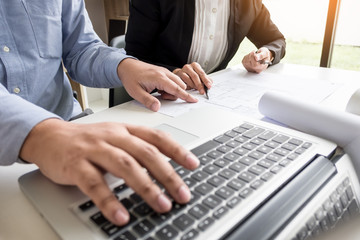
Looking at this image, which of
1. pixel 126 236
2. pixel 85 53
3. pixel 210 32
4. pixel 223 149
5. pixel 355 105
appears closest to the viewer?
pixel 126 236

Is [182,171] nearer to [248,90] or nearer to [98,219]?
[98,219]

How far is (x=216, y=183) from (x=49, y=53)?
1.84 feet

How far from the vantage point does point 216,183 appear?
0.28 metres

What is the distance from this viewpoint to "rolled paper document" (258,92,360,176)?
378mm

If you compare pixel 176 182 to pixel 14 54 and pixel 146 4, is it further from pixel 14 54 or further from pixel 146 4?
pixel 146 4

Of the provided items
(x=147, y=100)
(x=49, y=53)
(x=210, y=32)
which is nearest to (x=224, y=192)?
(x=147, y=100)

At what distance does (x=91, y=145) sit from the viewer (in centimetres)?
27

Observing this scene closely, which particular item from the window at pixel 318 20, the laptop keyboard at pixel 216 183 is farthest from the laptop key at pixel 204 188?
the window at pixel 318 20

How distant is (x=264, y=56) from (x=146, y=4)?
Result: 481 millimetres

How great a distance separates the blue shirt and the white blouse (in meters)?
0.45

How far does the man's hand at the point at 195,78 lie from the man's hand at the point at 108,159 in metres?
0.38

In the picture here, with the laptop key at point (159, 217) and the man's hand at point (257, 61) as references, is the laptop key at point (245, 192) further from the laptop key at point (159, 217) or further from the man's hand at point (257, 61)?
the man's hand at point (257, 61)

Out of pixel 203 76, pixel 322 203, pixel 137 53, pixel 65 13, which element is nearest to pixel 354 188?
pixel 322 203

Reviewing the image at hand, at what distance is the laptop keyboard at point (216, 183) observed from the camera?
0.75ft
